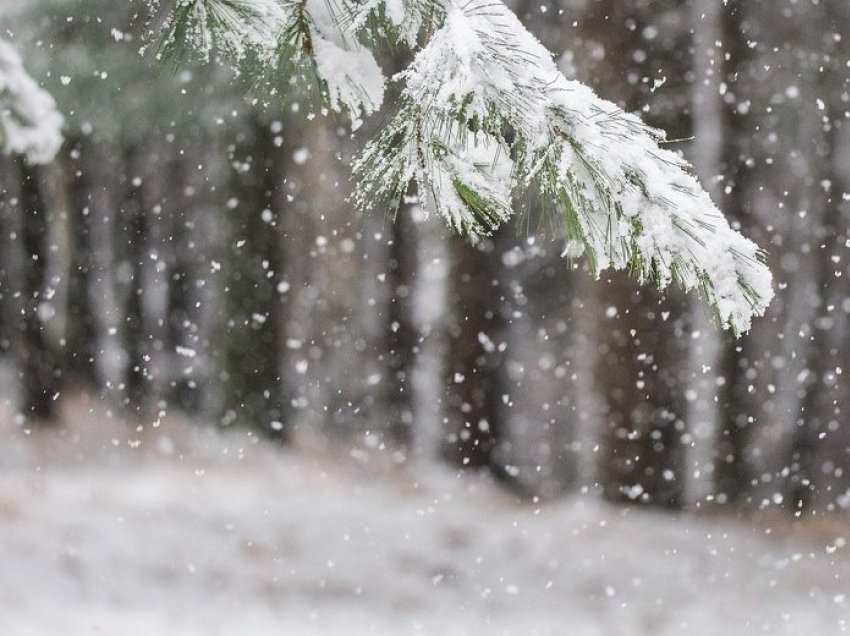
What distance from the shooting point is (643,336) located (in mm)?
7609

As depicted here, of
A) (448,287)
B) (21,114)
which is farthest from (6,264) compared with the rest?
(21,114)

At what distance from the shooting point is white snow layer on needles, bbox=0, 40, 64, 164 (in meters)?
2.77

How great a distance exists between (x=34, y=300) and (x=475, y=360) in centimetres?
650

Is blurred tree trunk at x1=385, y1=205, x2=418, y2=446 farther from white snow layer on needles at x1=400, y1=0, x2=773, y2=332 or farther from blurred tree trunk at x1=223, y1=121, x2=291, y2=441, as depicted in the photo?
white snow layer on needles at x1=400, y1=0, x2=773, y2=332

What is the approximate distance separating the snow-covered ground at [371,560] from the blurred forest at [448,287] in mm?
710

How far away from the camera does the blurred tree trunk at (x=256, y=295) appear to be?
968 centimetres

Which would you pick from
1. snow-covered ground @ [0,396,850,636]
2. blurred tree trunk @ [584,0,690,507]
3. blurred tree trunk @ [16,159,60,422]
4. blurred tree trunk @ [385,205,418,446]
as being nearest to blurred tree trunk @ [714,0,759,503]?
blurred tree trunk @ [584,0,690,507]

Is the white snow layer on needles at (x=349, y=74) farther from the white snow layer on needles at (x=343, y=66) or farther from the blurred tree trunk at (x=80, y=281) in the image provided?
the blurred tree trunk at (x=80, y=281)

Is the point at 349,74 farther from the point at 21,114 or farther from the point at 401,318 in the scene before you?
the point at 401,318

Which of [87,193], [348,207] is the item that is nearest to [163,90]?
[348,207]

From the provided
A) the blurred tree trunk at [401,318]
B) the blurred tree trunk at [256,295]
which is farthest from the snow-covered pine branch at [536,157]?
the blurred tree trunk at [256,295]

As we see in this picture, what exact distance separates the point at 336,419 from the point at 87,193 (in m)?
4.78

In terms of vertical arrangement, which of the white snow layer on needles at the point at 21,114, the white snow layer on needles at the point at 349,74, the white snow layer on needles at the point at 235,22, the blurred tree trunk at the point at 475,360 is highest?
the blurred tree trunk at the point at 475,360

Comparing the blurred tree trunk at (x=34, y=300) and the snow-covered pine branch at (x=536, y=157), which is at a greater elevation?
the blurred tree trunk at (x=34, y=300)
